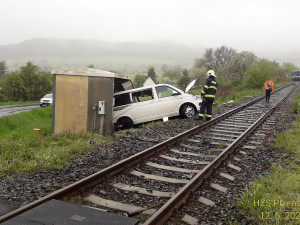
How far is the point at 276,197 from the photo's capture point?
4.74 metres

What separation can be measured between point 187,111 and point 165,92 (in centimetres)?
125

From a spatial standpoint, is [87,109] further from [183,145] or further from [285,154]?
[285,154]

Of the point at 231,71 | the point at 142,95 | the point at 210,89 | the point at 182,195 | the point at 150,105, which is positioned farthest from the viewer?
the point at 231,71

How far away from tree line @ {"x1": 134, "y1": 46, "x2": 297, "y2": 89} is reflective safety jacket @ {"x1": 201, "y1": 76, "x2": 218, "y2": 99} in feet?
37.5

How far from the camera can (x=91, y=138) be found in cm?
902

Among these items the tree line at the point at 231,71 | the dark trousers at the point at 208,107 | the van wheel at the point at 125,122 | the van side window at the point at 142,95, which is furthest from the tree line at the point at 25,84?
the dark trousers at the point at 208,107

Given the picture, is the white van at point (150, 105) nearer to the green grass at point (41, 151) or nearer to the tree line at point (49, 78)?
the green grass at point (41, 151)

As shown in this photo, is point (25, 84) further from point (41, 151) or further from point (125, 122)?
point (41, 151)

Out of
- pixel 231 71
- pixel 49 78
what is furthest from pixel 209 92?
pixel 231 71

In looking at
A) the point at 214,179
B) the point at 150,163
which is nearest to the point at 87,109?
the point at 150,163

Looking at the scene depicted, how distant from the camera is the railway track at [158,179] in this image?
4.28 m

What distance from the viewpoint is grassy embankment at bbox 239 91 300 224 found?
400 centimetres

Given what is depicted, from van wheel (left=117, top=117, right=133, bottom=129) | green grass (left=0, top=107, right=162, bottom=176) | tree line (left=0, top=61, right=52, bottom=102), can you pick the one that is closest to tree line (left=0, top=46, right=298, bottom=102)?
tree line (left=0, top=61, right=52, bottom=102)

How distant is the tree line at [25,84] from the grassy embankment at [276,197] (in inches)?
1975
